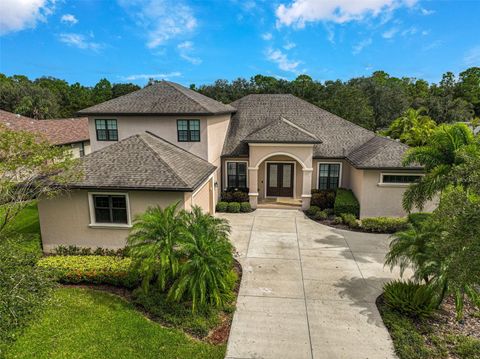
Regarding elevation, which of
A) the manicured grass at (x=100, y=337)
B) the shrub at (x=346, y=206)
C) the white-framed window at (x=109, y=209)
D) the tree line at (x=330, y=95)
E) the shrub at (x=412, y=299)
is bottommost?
the manicured grass at (x=100, y=337)

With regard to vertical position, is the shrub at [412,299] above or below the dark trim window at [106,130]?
below

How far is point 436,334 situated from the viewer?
27.8 feet

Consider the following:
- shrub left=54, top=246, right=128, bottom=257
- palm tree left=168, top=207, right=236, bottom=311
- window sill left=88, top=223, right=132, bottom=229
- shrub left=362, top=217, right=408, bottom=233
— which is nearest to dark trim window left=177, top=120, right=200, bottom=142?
window sill left=88, top=223, right=132, bottom=229

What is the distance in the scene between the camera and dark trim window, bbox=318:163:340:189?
824 inches

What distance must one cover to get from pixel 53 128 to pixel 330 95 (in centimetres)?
3080

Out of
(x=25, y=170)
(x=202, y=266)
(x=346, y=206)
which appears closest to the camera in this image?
(x=202, y=266)

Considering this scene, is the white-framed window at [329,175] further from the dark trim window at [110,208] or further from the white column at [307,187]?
the dark trim window at [110,208]

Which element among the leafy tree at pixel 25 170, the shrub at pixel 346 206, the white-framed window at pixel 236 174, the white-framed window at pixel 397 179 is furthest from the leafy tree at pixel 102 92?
the white-framed window at pixel 397 179

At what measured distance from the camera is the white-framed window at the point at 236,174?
21.7 metres

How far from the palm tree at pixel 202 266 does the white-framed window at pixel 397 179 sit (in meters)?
11.4

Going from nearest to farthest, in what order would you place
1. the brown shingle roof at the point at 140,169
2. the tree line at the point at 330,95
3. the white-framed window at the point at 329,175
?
the brown shingle roof at the point at 140,169 < the white-framed window at the point at 329,175 < the tree line at the point at 330,95

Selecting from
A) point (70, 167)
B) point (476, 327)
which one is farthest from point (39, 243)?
point (476, 327)

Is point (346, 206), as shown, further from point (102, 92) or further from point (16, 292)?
point (102, 92)

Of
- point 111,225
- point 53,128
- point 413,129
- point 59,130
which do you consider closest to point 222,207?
point 111,225
